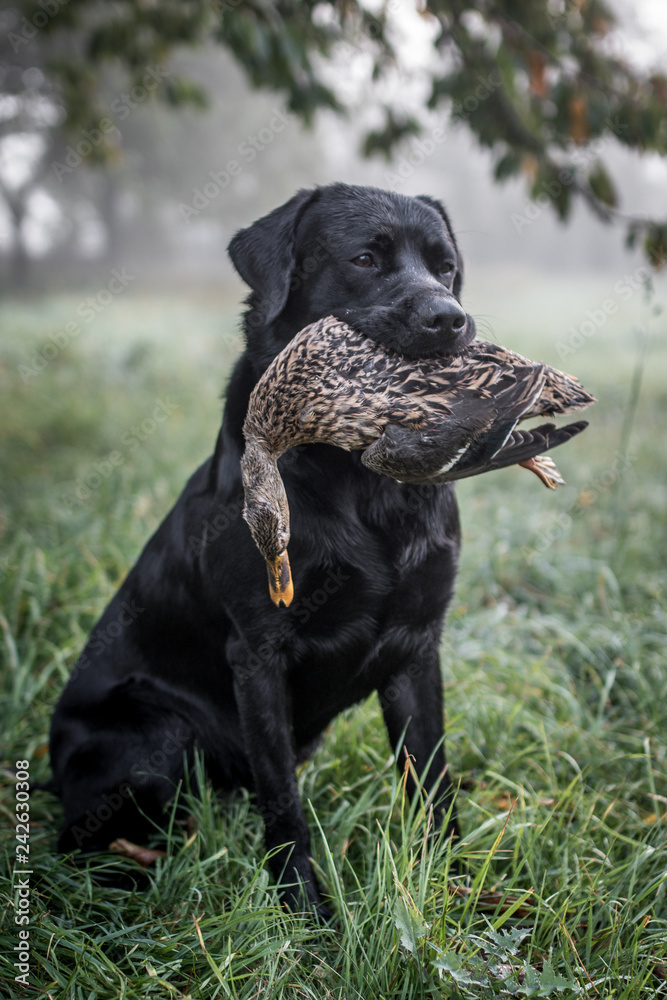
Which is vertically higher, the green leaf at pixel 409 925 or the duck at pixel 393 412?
the duck at pixel 393 412

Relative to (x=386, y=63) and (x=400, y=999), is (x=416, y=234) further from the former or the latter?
(x=386, y=63)

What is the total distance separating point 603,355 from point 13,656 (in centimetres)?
1061

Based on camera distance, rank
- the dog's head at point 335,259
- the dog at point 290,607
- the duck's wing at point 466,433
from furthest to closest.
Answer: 1. the dog's head at point 335,259
2. the dog at point 290,607
3. the duck's wing at point 466,433

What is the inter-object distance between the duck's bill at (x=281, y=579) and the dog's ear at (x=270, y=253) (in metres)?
0.70

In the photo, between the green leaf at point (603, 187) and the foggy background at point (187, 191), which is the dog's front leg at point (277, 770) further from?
the foggy background at point (187, 191)

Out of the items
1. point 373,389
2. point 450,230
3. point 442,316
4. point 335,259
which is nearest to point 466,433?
point 373,389

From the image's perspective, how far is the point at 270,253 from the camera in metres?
2.01

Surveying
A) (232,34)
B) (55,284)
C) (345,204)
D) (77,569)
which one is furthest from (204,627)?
(55,284)

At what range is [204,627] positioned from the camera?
2.06 m

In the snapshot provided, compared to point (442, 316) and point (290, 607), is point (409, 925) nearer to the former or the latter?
point (290, 607)

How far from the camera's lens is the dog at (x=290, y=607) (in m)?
1.80

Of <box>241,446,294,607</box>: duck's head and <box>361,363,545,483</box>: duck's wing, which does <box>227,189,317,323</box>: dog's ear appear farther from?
<box>361,363,545,483</box>: duck's wing

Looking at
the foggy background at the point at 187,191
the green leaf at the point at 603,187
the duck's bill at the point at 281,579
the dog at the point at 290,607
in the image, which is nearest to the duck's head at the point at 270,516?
the duck's bill at the point at 281,579

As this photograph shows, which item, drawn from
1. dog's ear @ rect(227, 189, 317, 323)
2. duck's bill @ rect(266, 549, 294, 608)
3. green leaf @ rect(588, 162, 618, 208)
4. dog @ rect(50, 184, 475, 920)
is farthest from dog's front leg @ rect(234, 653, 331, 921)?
green leaf @ rect(588, 162, 618, 208)
